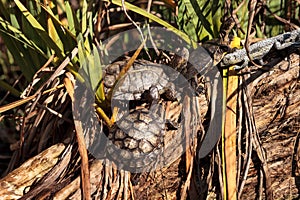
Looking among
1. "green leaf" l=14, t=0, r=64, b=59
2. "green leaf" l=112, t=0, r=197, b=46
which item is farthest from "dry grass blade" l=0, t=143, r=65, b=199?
"green leaf" l=112, t=0, r=197, b=46

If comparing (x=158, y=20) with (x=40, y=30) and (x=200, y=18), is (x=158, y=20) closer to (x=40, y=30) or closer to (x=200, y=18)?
(x=200, y=18)

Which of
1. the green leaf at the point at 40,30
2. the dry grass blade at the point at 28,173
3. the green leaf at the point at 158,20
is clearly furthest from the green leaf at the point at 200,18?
the dry grass blade at the point at 28,173

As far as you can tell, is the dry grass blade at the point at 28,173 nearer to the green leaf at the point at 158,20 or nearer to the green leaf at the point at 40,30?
the green leaf at the point at 40,30

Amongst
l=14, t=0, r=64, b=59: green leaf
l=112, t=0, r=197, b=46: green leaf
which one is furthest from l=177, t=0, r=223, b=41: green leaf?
l=14, t=0, r=64, b=59: green leaf

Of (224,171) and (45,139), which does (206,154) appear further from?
(45,139)

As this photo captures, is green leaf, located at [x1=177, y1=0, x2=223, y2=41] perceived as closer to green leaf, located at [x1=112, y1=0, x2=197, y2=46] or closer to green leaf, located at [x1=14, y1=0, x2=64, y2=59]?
green leaf, located at [x1=112, y1=0, x2=197, y2=46]

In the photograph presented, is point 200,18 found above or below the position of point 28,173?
above

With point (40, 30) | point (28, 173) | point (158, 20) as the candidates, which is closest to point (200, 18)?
point (158, 20)

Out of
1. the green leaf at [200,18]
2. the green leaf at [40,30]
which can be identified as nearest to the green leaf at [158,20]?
the green leaf at [200,18]

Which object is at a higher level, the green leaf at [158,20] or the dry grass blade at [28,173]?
the green leaf at [158,20]

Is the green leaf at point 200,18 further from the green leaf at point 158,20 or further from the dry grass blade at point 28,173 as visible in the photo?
the dry grass blade at point 28,173

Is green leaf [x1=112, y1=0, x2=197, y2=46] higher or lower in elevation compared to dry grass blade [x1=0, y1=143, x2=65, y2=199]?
higher
